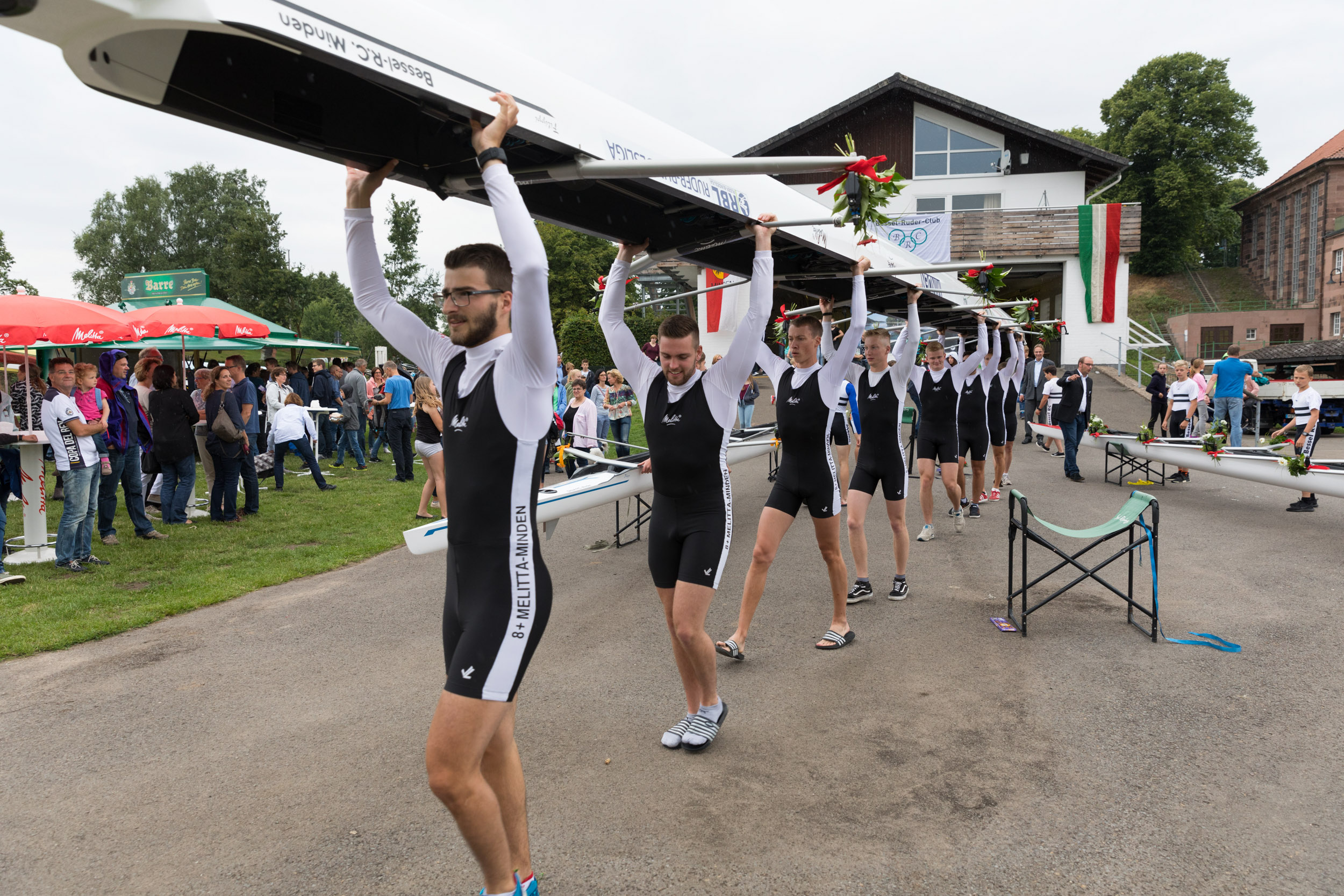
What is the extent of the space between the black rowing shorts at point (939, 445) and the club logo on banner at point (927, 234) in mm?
19011

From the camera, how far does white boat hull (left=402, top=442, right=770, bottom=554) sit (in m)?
6.42

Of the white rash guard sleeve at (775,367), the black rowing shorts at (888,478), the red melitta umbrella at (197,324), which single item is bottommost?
the black rowing shorts at (888,478)

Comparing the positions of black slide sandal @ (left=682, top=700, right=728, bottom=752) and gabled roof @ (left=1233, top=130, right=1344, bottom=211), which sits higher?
gabled roof @ (left=1233, top=130, right=1344, bottom=211)

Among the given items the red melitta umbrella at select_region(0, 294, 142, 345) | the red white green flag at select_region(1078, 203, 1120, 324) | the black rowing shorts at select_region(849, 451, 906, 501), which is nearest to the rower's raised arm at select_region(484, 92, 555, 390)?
the black rowing shorts at select_region(849, 451, 906, 501)

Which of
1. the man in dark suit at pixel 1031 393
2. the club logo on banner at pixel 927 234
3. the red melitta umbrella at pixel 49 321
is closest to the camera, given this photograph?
the red melitta umbrella at pixel 49 321

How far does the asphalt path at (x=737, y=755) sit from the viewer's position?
311cm

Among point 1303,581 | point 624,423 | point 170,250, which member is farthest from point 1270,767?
point 170,250

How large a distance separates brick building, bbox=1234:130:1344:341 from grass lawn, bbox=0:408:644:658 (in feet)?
183

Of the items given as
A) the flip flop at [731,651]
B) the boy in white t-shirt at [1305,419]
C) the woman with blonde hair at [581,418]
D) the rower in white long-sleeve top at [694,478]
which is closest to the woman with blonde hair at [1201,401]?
the boy in white t-shirt at [1305,419]

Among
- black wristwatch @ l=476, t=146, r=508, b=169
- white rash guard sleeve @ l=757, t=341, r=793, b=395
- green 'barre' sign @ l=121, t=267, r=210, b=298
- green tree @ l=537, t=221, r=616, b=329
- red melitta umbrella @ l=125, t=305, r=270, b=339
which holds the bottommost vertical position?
white rash guard sleeve @ l=757, t=341, r=793, b=395

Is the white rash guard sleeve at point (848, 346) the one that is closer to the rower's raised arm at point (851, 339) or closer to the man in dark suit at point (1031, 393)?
the rower's raised arm at point (851, 339)

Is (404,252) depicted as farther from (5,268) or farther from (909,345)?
(909,345)

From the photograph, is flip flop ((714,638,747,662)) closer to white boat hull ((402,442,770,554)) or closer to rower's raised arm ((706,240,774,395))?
white boat hull ((402,442,770,554))

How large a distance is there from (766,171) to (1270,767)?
12.1ft
